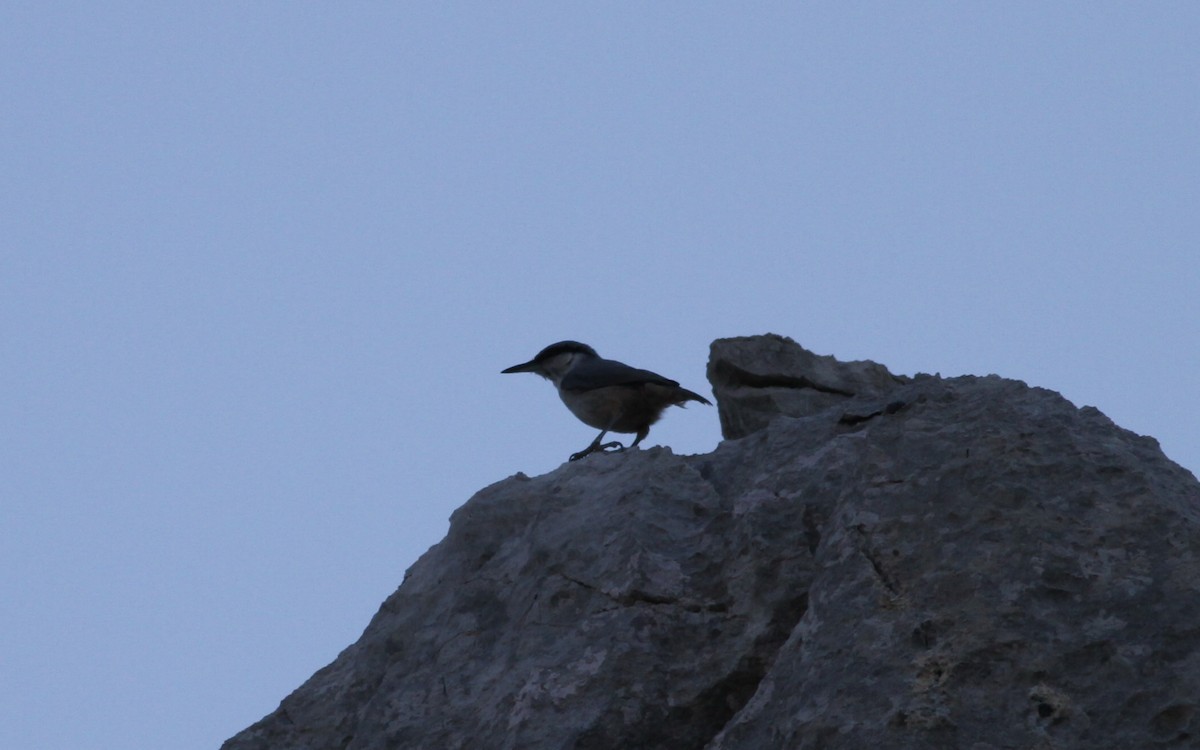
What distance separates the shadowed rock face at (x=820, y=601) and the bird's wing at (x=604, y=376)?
3.97 m

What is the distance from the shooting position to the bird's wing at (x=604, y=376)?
37.4 ft

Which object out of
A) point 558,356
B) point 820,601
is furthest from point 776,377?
point 820,601

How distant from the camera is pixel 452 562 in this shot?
7.18 m

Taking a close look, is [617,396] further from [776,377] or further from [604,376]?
[776,377]

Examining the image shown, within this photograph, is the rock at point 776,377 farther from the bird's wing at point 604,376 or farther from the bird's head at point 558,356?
the bird's head at point 558,356

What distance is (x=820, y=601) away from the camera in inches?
198

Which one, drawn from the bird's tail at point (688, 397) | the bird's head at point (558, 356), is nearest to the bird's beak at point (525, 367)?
the bird's head at point (558, 356)

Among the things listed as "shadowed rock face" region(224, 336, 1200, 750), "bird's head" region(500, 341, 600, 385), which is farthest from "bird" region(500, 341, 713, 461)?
"shadowed rock face" region(224, 336, 1200, 750)

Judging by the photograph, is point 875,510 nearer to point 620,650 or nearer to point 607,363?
point 620,650

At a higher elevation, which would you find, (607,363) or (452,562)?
(607,363)

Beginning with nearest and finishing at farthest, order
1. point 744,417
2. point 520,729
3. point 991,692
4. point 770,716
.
Answer: point 991,692 < point 770,716 < point 520,729 < point 744,417

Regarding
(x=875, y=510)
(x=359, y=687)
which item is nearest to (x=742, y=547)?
(x=875, y=510)

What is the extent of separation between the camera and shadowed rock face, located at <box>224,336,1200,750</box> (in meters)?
4.50

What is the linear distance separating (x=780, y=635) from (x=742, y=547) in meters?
0.53
